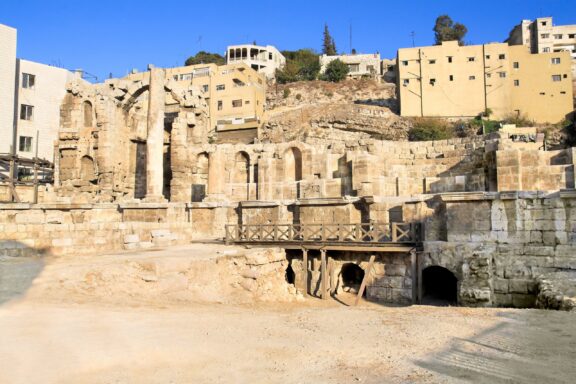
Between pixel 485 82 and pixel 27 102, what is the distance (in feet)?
140

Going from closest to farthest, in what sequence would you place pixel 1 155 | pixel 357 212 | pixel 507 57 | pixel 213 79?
1. pixel 357 212
2. pixel 1 155
3. pixel 507 57
4. pixel 213 79

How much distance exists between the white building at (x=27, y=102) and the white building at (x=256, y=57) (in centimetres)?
3876

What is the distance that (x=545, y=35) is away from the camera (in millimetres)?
63281

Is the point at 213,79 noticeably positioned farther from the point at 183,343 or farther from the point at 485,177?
the point at 183,343

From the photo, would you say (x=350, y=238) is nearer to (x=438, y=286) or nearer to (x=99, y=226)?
(x=438, y=286)

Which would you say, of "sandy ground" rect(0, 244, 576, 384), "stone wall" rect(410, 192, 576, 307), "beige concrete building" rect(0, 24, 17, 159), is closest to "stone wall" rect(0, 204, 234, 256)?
"sandy ground" rect(0, 244, 576, 384)

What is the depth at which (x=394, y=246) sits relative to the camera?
1547 cm

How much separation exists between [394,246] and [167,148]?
66.9ft

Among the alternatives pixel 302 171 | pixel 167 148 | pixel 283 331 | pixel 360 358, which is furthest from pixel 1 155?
pixel 360 358

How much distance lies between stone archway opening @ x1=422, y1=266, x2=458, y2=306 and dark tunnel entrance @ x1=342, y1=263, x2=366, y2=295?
2529 mm

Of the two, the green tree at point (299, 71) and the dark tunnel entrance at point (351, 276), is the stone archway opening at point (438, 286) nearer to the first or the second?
the dark tunnel entrance at point (351, 276)

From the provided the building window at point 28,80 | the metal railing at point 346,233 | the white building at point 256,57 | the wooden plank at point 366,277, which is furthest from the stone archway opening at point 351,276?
the white building at point 256,57

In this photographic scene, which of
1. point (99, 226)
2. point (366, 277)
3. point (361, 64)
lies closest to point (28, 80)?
point (99, 226)

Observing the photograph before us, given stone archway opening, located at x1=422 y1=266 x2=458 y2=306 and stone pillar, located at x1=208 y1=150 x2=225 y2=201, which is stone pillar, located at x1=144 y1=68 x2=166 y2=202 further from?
stone archway opening, located at x1=422 y1=266 x2=458 y2=306
